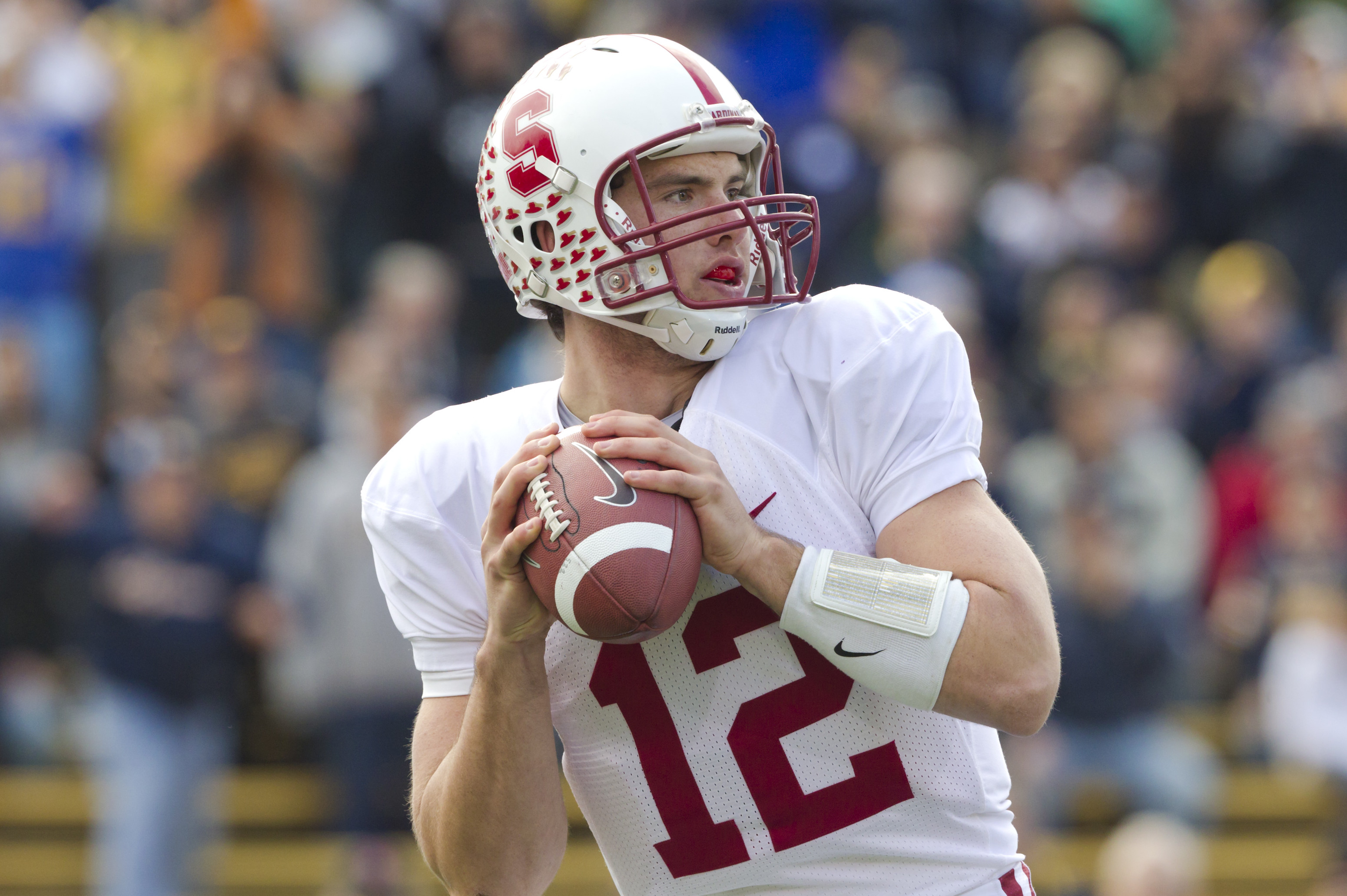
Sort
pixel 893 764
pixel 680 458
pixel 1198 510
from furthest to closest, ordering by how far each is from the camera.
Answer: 1. pixel 1198 510
2. pixel 893 764
3. pixel 680 458

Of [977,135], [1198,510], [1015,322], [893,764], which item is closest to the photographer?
[893,764]

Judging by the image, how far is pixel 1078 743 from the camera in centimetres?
651

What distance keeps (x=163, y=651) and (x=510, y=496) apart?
4.55 metres

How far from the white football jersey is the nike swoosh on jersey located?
0.25 m

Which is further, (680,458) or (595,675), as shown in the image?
(595,675)

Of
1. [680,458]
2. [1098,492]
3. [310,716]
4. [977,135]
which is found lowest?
[310,716]

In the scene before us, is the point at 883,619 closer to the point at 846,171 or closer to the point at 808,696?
the point at 808,696

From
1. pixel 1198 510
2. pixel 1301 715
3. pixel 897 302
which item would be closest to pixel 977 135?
pixel 1198 510

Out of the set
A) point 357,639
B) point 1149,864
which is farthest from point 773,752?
point 357,639

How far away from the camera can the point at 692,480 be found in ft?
7.63

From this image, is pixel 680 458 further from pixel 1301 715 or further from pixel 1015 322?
pixel 1015 322

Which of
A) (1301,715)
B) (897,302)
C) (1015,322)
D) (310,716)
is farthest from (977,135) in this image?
(897,302)

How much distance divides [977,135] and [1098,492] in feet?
9.80

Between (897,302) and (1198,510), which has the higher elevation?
(897,302)
